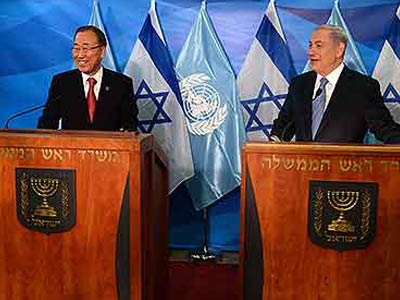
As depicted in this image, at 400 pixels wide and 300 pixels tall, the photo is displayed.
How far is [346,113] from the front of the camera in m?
2.93

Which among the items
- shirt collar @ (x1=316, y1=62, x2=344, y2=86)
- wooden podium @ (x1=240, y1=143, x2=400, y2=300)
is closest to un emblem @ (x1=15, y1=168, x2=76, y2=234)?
wooden podium @ (x1=240, y1=143, x2=400, y2=300)

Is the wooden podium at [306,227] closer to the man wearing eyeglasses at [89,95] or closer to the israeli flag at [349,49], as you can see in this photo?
the man wearing eyeglasses at [89,95]

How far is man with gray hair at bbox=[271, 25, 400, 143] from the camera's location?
292 cm

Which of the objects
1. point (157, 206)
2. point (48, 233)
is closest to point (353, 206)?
point (157, 206)

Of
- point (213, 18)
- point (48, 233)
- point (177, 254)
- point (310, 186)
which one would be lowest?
point (177, 254)

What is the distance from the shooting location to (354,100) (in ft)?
9.70

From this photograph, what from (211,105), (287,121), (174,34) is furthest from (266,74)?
(287,121)

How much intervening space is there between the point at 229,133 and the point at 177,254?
36.1 inches

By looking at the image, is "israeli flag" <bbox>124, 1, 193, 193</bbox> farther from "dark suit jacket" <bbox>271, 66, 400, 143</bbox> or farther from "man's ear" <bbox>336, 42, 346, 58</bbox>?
"man's ear" <bbox>336, 42, 346, 58</bbox>

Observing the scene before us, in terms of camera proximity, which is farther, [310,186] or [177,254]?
[177,254]

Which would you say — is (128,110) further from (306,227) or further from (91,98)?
(306,227)

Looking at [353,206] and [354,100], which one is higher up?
[354,100]

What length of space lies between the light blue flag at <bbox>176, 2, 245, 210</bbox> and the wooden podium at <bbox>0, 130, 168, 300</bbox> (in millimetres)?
1780

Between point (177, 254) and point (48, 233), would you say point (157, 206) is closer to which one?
point (48, 233)
